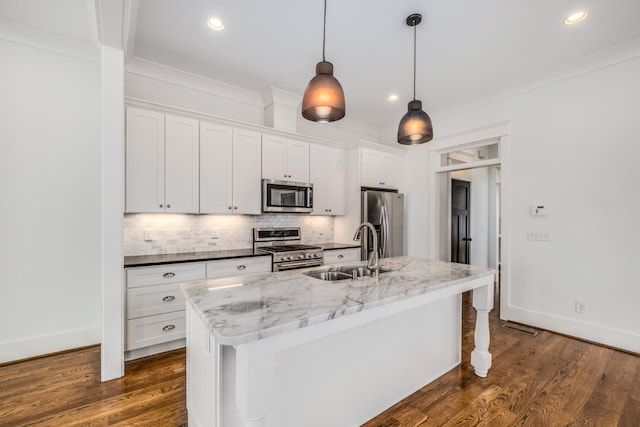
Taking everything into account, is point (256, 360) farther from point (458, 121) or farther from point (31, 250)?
point (458, 121)

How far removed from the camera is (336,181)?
14.7 ft

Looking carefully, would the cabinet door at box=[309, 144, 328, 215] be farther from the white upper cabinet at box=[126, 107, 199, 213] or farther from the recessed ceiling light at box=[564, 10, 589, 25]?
the recessed ceiling light at box=[564, 10, 589, 25]

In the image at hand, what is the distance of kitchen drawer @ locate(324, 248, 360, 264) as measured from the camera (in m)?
4.03

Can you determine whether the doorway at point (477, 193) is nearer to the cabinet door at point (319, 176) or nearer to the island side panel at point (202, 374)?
the cabinet door at point (319, 176)

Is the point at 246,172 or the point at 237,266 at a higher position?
the point at 246,172

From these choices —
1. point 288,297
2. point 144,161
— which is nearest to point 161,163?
point 144,161

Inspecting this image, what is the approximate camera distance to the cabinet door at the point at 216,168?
10.7 feet

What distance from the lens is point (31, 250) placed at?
2.71 meters

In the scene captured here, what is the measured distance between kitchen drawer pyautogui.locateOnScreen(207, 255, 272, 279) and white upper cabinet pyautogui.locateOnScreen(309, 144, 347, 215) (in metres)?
1.16

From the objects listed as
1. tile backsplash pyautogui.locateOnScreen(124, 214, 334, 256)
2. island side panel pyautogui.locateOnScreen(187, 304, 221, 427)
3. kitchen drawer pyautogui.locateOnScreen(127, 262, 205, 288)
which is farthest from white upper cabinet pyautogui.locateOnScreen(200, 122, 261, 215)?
island side panel pyautogui.locateOnScreen(187, 304, 221, 427)

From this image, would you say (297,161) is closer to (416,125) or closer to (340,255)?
(340,255)

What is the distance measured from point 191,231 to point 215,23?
2.16 meters

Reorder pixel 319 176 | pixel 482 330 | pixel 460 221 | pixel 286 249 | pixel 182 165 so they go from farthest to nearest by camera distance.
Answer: pixel 460 221 → pixel 319 176 → pixel 286 249 → pixel 182 165 → pixel 482 330

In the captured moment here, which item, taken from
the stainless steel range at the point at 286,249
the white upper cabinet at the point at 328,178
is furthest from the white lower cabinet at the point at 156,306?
the white upper cabinet at the point at 328,178
